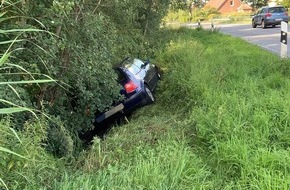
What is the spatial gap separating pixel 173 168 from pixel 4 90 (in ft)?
7.47

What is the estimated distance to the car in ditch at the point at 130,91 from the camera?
24.4 feet

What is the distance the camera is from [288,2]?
160ft

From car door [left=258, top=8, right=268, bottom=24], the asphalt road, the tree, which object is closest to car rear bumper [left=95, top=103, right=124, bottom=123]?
the asphalt road

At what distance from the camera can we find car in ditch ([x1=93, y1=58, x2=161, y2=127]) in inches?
293

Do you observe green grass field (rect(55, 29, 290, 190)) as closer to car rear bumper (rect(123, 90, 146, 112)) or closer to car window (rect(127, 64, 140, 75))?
car rear bumper (rect(123, 90, 146, 112))

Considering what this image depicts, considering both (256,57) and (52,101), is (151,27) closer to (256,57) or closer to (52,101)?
(256,57)

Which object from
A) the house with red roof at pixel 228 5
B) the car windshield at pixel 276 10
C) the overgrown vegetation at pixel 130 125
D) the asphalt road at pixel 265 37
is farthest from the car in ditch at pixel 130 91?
the house with red roof at pixel 228 5

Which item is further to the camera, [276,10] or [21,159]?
[276,10]

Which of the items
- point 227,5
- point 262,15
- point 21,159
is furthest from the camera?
point 227,5

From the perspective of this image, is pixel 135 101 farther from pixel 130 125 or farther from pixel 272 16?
pixel 272 16

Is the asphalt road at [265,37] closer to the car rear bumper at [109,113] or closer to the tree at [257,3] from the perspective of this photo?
the car rear bumper at [109,113]

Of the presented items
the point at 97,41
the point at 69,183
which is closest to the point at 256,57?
the point at 97,41

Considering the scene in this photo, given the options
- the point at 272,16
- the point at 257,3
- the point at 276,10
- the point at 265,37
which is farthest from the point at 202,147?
the point at 257,3

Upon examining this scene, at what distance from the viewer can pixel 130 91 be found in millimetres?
7715
